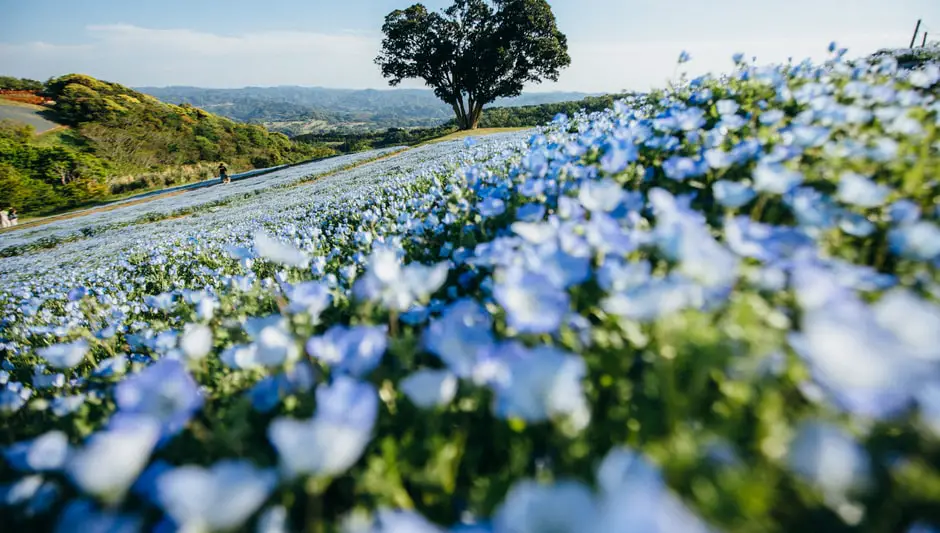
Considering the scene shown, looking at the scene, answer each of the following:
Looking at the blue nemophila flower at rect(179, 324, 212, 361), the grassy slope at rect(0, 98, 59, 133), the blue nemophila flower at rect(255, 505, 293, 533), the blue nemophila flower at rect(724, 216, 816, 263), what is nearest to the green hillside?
the grassy slope at rect(0, 98, 59, 133)

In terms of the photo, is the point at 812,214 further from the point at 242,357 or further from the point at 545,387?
the point at 242,357

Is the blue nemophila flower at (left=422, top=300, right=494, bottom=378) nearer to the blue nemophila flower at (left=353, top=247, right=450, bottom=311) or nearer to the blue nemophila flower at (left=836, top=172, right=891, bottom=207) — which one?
the blue nemophila flower at (left=353, top=247, right=450, bottom=311)

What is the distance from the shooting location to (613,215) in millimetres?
2111

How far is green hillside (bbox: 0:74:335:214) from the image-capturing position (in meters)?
43.2

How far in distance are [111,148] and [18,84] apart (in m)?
33.2

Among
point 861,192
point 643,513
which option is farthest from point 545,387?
point 861,192

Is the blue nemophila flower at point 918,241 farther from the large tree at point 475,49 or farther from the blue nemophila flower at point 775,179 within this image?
the large tree at point 475,49

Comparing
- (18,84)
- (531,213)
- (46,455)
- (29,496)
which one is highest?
(18,84)

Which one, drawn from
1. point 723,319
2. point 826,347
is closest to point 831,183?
point 723,319

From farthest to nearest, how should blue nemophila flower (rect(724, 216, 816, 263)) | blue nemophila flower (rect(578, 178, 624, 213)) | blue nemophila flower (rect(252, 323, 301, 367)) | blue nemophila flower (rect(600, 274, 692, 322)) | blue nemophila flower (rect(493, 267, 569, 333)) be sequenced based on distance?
1. blue nemophila flower (rect(578, 178, 624, 213))
2. blue nemophila flower (rect(252, 323, 301, 367))
3. blue nemophila flower (rect(724, 216, 816, 263))
4. blue nemophila flower (rect(493, 267, 569, 333))
5. blue nemophila flower (rect(600, 274, 692, 322))

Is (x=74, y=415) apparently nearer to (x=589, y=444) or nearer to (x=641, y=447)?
(x=589, y=444)

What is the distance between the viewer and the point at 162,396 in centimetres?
133

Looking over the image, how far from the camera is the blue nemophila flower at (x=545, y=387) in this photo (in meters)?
1.01

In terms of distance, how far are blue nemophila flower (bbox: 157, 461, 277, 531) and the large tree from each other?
4631cm
